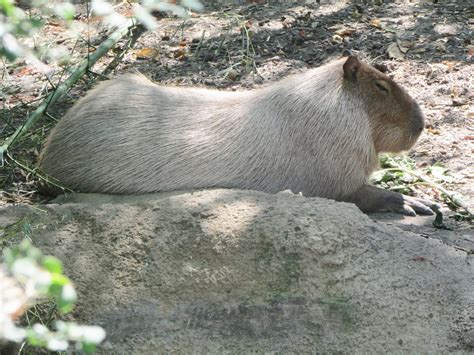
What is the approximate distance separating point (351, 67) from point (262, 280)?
1874mm

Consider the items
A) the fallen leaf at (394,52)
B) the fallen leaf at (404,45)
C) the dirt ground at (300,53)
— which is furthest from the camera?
the fallen leaf at (404,45)

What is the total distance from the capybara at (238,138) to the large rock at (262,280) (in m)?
0.79

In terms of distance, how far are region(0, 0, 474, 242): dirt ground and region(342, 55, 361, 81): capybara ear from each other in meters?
0.93

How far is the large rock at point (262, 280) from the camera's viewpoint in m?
2.96

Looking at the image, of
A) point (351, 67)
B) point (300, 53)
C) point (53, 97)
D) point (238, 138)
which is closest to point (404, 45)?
point (300, 53)

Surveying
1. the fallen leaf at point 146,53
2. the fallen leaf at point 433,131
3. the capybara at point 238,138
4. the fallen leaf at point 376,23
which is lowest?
the fallen leaf at point 146,53

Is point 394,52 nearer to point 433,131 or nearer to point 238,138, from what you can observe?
point 433,131

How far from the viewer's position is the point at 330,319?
118 inches

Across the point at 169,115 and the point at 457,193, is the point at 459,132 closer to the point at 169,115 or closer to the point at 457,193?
the point at 457,193

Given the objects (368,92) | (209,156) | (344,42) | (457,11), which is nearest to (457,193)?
(368,92)

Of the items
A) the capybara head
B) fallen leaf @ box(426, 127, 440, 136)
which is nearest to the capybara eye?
the capybara head

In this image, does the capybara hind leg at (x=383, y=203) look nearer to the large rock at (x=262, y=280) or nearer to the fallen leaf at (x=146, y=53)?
the large rock at (x=262, y=280)

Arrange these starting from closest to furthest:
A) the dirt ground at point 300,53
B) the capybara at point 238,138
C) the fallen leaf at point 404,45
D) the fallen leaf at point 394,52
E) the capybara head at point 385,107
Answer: the capybara at point 238,138
the capybara head at point 385,107
the dirt ground at point 300,53
the fallen leaf at point 394,52
the fallen leaf at point 404,45

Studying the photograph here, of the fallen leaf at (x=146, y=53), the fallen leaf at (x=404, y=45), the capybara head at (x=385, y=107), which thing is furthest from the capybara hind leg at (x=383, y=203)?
the fallen leaf at (x=146, y=53)
